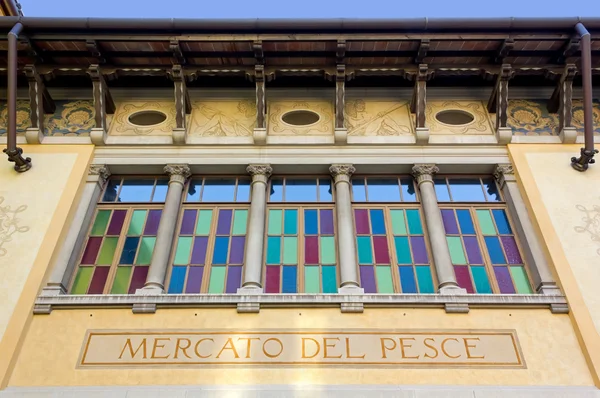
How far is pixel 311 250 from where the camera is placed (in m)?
9.42

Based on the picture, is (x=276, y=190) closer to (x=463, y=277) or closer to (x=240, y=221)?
(x=240, y=221)

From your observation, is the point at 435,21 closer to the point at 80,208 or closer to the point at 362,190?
the point at 362,190

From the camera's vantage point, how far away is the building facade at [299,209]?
7.78 meters

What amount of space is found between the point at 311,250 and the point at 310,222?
628 mm

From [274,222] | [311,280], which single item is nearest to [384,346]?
[311,280]

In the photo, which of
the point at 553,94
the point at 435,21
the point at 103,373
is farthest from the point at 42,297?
the point at 553,94

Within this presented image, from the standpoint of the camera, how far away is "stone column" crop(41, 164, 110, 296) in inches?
342

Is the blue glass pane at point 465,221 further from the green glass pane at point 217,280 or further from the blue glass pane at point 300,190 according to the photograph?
the green glass pane at point 217,280

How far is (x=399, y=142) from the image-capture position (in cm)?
1068

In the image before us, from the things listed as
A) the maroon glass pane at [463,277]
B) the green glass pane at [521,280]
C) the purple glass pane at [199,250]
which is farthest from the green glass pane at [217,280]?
the green glass pane at [521,280]

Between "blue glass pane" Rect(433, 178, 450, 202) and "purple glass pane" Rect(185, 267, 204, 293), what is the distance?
4.24 m

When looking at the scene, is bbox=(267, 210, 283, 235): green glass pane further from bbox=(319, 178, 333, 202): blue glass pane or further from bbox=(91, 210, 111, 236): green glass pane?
bbox=(91, 210, 111, 236): green glass pane

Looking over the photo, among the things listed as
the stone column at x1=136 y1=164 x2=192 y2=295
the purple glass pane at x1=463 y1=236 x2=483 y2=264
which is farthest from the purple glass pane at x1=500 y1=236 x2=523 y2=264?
the stone column at x1=136 y1=164 x2=192 y2=295

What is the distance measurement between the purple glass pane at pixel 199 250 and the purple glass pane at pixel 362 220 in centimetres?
249
